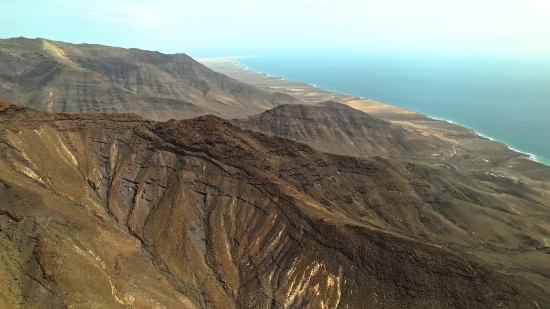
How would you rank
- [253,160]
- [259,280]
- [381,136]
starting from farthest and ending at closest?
[381,136], [253,160], [259,280]

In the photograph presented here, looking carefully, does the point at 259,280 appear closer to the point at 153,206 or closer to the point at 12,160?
the point at 153,206

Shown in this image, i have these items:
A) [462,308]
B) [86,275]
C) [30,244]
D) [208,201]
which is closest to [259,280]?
[208,201]

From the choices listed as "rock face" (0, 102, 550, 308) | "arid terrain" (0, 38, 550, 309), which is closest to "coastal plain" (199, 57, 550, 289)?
"arid terrain" (0, 38, 550, 309)

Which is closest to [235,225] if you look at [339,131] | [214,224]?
[214,224]

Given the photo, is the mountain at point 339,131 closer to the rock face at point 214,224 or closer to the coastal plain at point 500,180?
the coastal plain at point 500,180

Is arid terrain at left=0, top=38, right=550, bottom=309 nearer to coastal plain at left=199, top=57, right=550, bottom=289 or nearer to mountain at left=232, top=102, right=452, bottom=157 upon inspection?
coastal plain at left=199, top=57, right=550, bottom=289

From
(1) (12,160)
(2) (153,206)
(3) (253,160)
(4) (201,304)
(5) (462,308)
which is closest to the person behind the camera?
(5) (462,308)
